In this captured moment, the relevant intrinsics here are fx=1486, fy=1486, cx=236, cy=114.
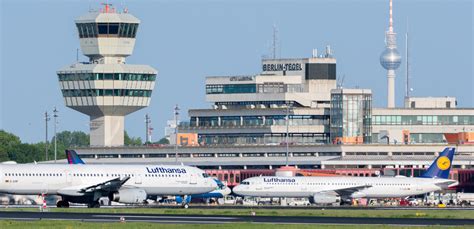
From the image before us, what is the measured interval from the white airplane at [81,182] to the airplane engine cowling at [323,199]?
27.8m

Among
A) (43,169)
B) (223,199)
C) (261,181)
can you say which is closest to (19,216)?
(43,169)

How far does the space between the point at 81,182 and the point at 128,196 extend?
493cm

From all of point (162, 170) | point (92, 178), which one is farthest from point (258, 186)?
point (92, 178)

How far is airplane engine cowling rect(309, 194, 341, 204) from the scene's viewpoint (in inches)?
6526

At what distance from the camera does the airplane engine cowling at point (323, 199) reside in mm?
165750

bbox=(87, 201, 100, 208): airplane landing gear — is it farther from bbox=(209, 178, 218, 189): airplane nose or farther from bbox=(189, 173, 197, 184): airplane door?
bbox=(209, 178, 218, 189): airplane nose

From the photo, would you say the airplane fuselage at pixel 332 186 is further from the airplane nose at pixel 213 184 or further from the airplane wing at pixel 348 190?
the airplane nose at pixel 213 184

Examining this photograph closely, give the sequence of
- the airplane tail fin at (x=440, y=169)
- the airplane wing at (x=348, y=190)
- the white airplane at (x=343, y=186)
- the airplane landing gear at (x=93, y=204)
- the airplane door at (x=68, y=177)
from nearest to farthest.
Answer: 1. the airplane landing gear at (x=93, y=204)
2. the airplane door at (x=68, y=177)
3. the white airplane at (x=343, y=186)
4. the airplane wing at (x=348, y=190)
5. the airplane tail fin at (x=440, y=169)

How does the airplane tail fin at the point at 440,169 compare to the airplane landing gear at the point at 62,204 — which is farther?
the airplane tail fin at the point at 440,169

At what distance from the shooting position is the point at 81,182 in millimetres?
138500

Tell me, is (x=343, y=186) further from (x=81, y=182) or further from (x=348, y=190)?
(x=81, y=182)

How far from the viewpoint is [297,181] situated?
Answer: 168625 mm

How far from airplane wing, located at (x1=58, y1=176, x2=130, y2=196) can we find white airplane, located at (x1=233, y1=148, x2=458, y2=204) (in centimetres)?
3086

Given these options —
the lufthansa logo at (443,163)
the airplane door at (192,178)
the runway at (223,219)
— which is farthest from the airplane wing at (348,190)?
the runway at (223,219)
